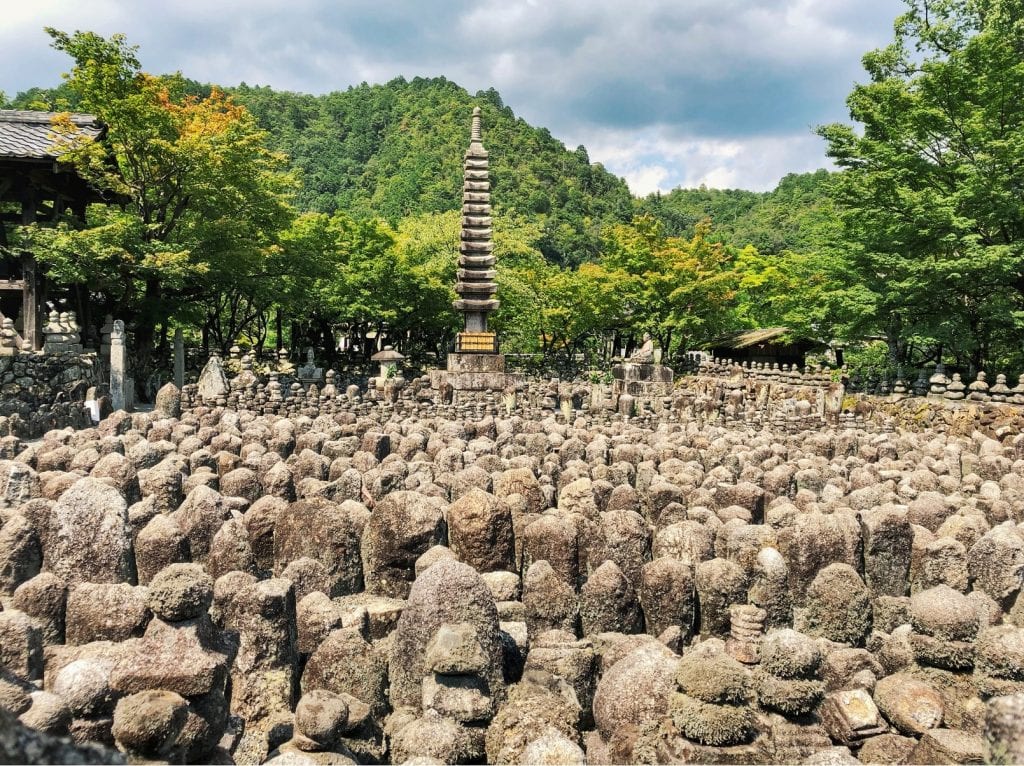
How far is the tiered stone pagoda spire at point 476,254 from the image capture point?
2466 centimetres

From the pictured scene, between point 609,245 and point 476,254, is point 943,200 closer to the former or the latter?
point 476,254

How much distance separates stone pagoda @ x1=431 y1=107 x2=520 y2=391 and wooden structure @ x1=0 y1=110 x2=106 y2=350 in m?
10.8

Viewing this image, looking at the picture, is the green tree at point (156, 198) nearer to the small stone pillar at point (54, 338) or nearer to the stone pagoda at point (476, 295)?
the small stone pillar at point (54, 338)

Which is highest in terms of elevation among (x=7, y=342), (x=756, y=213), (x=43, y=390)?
(x=756, y=213)

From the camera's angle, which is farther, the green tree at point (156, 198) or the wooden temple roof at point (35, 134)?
the green tree at point (156, 198)

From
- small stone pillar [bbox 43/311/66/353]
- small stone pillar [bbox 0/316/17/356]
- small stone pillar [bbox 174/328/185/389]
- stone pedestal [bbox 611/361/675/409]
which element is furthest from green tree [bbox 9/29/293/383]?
stone pedestal [bbox 611/361/675/409]

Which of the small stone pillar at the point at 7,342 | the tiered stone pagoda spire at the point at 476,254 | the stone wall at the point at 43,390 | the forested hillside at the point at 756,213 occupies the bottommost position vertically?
the stone wall at the point at 43,390

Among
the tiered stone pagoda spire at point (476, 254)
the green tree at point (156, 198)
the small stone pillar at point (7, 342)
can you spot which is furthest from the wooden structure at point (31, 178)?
the tiered stone pagoda spire at point (476, 254)

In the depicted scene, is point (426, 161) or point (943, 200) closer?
point (943, 200)

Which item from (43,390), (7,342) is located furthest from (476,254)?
(7,342)

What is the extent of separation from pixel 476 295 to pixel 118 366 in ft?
37.0

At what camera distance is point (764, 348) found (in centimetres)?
3097

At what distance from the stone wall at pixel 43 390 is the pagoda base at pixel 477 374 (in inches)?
366

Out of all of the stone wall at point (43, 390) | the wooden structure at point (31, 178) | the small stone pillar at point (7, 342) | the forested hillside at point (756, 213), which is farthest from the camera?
the forested hillside at point (756, 213)
